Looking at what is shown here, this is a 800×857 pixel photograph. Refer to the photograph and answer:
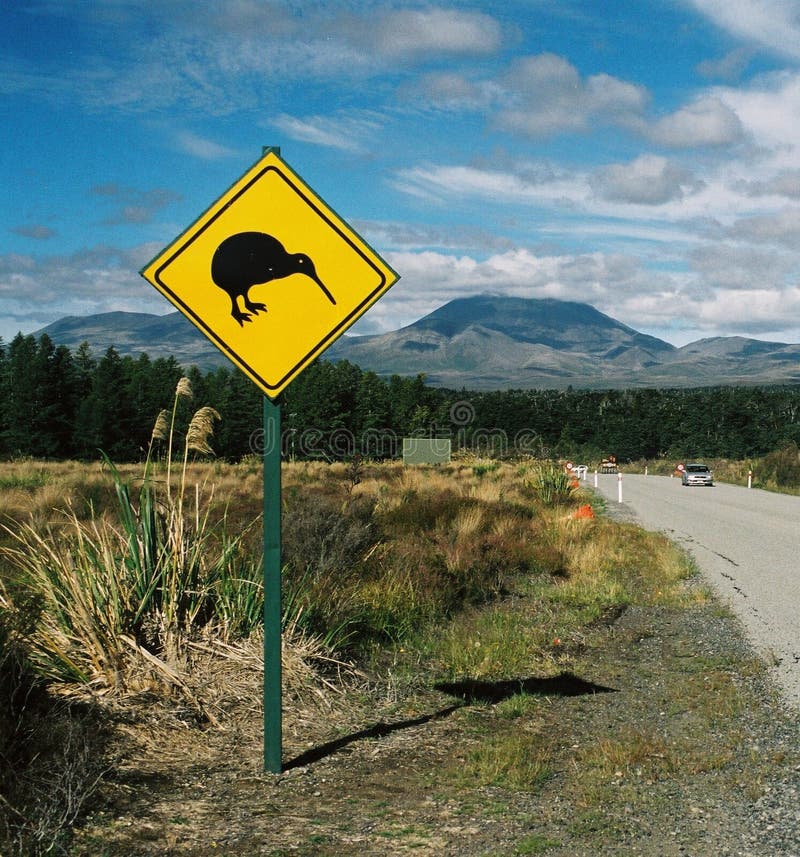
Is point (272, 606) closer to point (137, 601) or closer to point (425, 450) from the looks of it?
point (137, 601)

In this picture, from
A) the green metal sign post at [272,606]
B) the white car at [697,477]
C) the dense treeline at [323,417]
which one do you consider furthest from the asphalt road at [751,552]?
the dense treeline at [323,417]

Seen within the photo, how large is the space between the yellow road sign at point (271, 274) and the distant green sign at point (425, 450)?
40389 millimetres

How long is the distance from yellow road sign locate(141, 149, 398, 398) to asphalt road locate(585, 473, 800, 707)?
4.05m

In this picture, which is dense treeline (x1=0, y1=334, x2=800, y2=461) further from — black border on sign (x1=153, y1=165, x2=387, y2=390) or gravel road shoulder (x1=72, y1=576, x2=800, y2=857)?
black border on sign (x1=153, y1=165, x2=387, y2=390)

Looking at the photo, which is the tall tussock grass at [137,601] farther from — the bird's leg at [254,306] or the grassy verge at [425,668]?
the bird's leg at [254,306]

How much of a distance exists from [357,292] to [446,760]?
2.51m

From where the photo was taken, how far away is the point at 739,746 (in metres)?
5.07

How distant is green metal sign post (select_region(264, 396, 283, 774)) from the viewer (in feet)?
14.4

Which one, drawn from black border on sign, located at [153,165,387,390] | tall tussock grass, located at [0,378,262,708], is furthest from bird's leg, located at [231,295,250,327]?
tall tussock grass, located at [0,378,262,708]

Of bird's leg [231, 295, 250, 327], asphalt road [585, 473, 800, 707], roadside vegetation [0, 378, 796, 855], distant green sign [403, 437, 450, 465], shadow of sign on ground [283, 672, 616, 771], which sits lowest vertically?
asphalt road [585, 473, 800, 707]

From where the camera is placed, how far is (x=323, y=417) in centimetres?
9094

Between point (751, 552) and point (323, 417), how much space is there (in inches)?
3061

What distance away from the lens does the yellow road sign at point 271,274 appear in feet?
14.7

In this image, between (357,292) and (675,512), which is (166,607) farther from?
(675,512)
